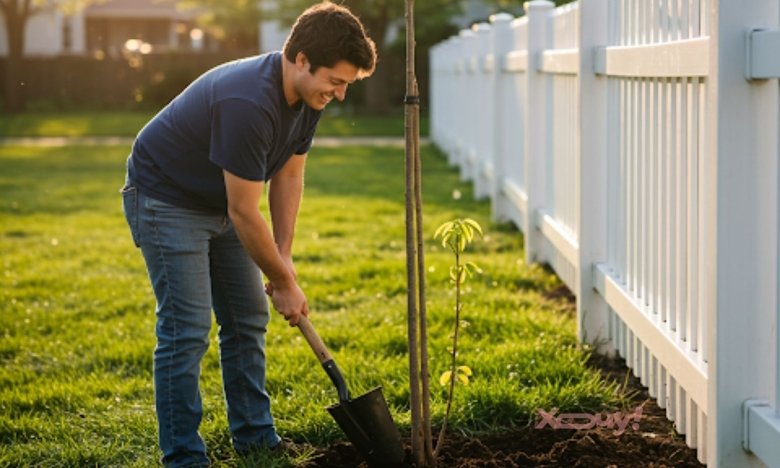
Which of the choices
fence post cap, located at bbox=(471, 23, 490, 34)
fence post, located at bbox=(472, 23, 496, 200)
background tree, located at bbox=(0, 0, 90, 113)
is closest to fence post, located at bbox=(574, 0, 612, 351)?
fence post, located at bbox=(472, 23, 496, 200)

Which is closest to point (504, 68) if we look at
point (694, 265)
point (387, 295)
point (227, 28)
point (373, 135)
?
point (387, 295)

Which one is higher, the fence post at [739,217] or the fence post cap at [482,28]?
the fence post cap at [482,28]

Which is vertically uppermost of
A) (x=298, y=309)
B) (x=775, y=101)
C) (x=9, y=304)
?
(x=775, y=101)

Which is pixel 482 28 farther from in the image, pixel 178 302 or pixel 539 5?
pixel 178 302

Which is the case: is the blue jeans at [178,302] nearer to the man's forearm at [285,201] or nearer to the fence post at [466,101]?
the man's forearm at [285,201]

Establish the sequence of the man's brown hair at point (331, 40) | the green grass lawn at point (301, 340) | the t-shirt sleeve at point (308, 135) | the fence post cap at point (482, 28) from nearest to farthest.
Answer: the man's brown hair at point (331, 40) < the t-shirt sleeve at point (308, 135) < the green grass lawn at point (301, 340) < the fence post cap at point (482, 28)

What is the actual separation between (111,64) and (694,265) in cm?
2764

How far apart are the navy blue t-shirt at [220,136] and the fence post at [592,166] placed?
1.61 meters

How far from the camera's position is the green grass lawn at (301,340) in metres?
4.11

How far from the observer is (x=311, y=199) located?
437 inches

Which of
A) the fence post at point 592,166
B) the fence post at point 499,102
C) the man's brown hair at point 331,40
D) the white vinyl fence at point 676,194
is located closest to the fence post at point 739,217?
the white vinyl fence at point 676,194

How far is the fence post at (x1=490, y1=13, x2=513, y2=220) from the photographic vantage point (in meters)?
8.59

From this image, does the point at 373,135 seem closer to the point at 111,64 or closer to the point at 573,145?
the point at 111,64

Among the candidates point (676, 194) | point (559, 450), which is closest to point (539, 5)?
point (676, 194)
